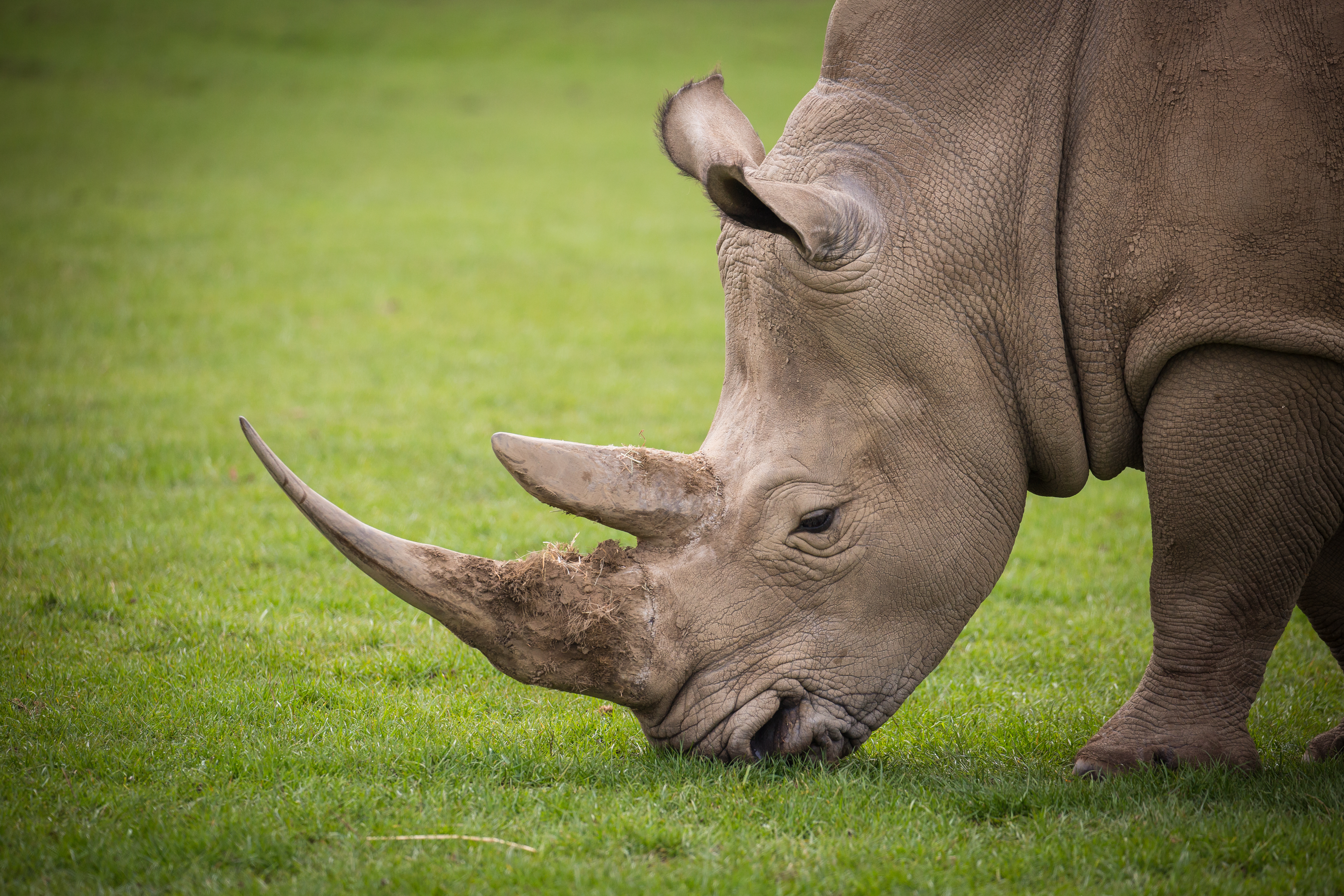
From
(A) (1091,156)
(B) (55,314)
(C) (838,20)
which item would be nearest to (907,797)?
(A) (1091,156)

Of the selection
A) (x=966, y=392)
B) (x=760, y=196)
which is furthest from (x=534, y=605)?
(x=966, y=392)

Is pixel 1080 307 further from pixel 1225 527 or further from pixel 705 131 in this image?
pixel 705 131

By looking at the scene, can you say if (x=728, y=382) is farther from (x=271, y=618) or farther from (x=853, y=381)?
(x=271, y=618)

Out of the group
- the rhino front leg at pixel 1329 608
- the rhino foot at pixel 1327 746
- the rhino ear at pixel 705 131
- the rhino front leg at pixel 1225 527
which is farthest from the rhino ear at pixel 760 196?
the rhino foot at pixel 1327 746

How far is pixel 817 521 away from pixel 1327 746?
2312 mm

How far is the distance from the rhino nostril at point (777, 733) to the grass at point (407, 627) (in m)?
0.08

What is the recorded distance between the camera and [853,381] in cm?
420

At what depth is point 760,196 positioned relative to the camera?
12.6ft

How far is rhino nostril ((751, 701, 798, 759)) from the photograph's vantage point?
420 cm

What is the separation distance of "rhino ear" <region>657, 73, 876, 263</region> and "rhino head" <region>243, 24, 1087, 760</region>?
0.5 inches

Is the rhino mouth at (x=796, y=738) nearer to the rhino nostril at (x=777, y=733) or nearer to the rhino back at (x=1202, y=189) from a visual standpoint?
the rhino nostril at (x=777, y=733)

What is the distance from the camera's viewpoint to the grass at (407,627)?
375cm

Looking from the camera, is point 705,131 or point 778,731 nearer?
point 778,731

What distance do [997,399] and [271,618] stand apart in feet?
11.9
